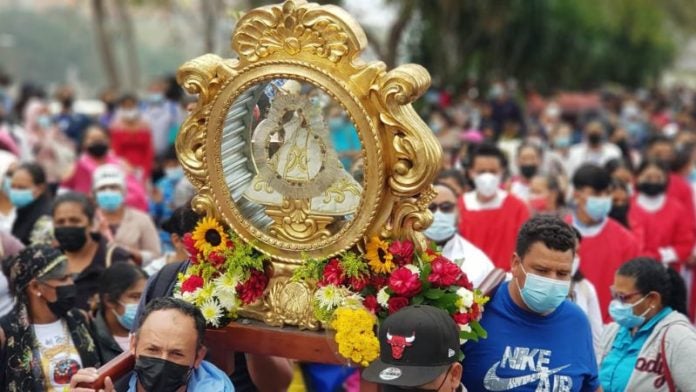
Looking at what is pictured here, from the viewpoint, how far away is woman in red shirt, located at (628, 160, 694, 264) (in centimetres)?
1054

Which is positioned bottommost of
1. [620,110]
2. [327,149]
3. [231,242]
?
[620,110]

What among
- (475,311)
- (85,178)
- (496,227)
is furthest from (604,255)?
(85,178)

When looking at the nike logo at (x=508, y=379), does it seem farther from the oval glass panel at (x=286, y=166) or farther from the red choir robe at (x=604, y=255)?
the red choir robe at (x=604, y=255)

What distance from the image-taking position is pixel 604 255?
8312mm

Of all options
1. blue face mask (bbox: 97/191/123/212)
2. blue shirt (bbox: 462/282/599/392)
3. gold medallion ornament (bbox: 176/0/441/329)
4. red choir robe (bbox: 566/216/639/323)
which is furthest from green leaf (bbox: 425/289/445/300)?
blue face mask (bbox: 97/191/123/212)

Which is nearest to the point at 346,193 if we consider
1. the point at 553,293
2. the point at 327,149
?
the point at 327,149

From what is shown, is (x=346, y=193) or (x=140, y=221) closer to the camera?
(x=346, y=193)

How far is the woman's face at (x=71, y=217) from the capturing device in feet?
26.0

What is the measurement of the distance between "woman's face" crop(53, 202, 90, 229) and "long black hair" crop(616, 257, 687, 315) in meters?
3.63

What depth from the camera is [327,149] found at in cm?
503

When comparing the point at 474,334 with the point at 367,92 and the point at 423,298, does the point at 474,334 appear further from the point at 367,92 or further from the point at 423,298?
the point at 367,92

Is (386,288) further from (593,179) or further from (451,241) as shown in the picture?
(593,179)

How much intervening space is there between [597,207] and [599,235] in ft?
0.69

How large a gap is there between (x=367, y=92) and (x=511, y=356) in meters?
1.31
